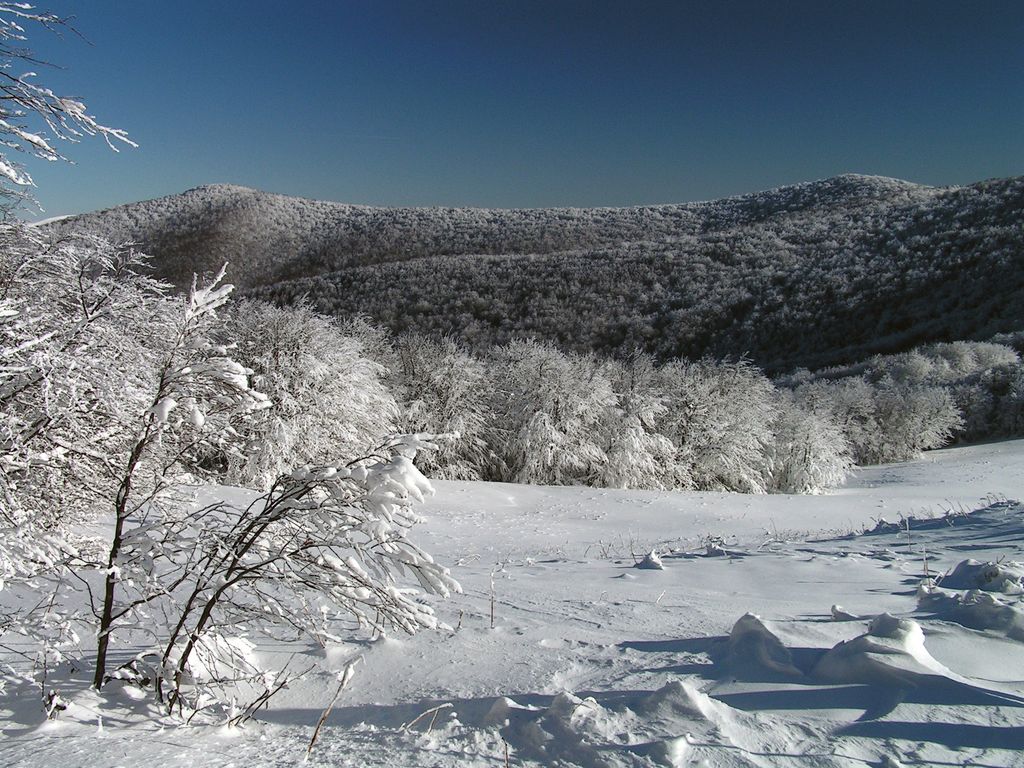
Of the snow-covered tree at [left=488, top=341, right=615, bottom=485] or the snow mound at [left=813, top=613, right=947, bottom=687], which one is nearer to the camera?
the snow mound at [left=813, top=613, right=947, bottom=687]

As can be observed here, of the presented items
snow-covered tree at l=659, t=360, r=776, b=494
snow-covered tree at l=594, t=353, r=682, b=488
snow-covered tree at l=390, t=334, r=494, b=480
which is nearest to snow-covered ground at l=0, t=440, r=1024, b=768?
snow-covered tree at l=594, t=353, r=682, b=488

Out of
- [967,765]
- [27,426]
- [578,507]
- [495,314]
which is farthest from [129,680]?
[495,314]

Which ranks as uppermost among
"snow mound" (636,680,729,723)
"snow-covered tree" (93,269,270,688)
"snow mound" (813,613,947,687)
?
"snow-covered tree" (93,269,270,688)

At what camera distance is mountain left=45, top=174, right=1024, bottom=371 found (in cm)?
6488

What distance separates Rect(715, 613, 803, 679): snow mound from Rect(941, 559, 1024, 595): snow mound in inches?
79.8

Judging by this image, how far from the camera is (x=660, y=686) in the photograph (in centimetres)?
329

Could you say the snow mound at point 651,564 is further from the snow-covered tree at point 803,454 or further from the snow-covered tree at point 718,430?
the snow-covered tree at point 803,454

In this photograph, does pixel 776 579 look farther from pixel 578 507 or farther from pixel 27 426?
pixel 578 507

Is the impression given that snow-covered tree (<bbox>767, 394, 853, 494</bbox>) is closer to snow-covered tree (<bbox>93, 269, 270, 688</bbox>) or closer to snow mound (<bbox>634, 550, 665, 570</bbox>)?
snow mound (<bbox>634, 550, 665, 570</bbox>)

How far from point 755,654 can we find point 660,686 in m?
0.60

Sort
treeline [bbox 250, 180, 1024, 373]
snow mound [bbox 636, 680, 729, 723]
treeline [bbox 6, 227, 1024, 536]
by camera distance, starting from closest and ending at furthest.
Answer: snow mound [bbox 636, 680, 729, 723], treeline [bbox 6, 227, 1024, 536], treeline [bbox 250, 180, 1024, 373]

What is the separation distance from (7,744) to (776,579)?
18.3 ft

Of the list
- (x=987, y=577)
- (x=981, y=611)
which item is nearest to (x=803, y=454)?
Answer: (x=987, y=577)

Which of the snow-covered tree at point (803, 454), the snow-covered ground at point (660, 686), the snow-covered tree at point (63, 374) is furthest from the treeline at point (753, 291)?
the snow-covered ground at point (660, 686)
